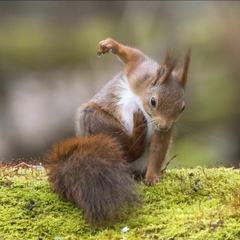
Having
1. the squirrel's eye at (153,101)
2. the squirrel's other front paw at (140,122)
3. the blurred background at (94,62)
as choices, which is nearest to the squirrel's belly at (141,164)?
the squirrel's other front paw at (140,122)

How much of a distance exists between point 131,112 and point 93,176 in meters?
0.60

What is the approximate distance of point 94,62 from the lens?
28.2ft

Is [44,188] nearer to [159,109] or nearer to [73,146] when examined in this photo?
[73,146]

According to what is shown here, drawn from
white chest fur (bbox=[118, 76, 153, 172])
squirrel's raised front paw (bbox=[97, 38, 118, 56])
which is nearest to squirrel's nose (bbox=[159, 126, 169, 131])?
white chest fur (bbox=[118, 76, 153, 172])

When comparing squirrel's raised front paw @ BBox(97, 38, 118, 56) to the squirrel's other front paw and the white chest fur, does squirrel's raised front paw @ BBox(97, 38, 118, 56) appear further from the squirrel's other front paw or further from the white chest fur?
the squirrel's other front paw

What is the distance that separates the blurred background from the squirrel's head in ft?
13.5

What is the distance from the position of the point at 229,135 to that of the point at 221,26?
1.12 metres

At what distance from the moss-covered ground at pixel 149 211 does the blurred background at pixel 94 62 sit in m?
4.10

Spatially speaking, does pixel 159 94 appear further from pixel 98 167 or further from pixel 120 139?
pixel 98 167

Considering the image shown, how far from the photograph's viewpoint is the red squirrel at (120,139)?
3.34 m

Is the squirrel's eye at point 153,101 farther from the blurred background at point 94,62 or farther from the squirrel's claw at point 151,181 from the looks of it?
the blurred background at point 94,62

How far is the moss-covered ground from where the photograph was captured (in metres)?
3.21

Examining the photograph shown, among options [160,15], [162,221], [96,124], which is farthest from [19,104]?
[162,221]

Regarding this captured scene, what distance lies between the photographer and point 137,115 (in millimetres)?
3842
